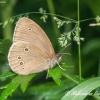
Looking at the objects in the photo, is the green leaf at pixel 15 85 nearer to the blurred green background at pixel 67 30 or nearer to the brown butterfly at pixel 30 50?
the brown butterfly at pixel 30 50

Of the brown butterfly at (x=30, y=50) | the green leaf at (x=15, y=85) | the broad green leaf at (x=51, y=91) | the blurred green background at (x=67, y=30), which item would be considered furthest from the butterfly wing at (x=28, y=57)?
the blurred green background at (x=67, y=30)

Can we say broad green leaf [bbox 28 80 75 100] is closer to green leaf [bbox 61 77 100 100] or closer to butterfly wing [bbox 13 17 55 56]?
butterfly wing [bbox 13 17 55 56]

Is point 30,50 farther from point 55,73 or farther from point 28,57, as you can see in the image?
point 55,73

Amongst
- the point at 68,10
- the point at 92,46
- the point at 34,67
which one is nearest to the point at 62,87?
the point at 34,67

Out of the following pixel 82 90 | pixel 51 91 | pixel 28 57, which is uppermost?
pixel 28 57

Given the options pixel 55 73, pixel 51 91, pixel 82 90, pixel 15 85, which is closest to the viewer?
pixel 82 90

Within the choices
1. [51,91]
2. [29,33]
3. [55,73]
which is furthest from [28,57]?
[51,91]

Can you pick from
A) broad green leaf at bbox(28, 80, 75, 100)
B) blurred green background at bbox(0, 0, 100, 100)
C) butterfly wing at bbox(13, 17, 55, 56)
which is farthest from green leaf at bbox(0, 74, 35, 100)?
blurred green background at bbox(0, 0, 100, 100)

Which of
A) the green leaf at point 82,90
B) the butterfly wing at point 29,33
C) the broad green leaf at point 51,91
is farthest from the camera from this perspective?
the broad green leaf at point 51,91

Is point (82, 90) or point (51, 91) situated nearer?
point (82, 90)
